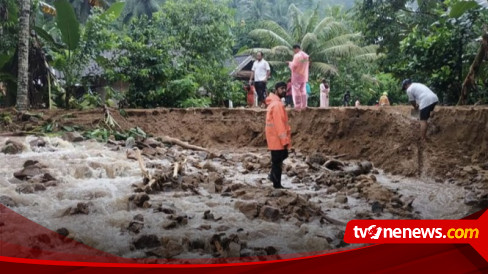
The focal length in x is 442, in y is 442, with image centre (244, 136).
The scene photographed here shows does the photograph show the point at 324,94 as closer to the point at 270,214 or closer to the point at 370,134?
the point at 370,134

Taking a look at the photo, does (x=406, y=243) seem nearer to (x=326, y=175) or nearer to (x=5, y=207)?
(x=326, y=175)

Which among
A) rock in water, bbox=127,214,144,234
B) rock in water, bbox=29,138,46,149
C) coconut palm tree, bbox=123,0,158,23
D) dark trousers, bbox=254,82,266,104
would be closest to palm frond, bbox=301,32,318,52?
dark trousers, bbox=254,82,266,104

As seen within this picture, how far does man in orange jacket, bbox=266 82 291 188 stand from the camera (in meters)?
1.84

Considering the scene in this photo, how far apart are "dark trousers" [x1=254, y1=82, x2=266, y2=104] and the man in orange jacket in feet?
0.40

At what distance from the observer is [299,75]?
184 cm

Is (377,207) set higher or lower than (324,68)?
lower

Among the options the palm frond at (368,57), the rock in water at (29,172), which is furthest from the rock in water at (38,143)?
the palm frond at (368,57)

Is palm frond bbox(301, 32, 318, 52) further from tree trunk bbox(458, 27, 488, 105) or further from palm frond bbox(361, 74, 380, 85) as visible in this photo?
tree trunk bbox(458, 27, 488, 105)

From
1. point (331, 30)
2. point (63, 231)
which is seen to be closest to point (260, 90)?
point (331, 30)

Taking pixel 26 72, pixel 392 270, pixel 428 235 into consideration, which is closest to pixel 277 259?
pixel 392 270

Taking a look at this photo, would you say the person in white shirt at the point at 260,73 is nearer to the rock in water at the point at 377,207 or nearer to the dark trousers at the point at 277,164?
the dark trousers at the point at 277,164

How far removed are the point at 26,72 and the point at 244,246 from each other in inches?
57.0

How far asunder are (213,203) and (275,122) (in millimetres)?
540

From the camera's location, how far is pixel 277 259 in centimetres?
129
